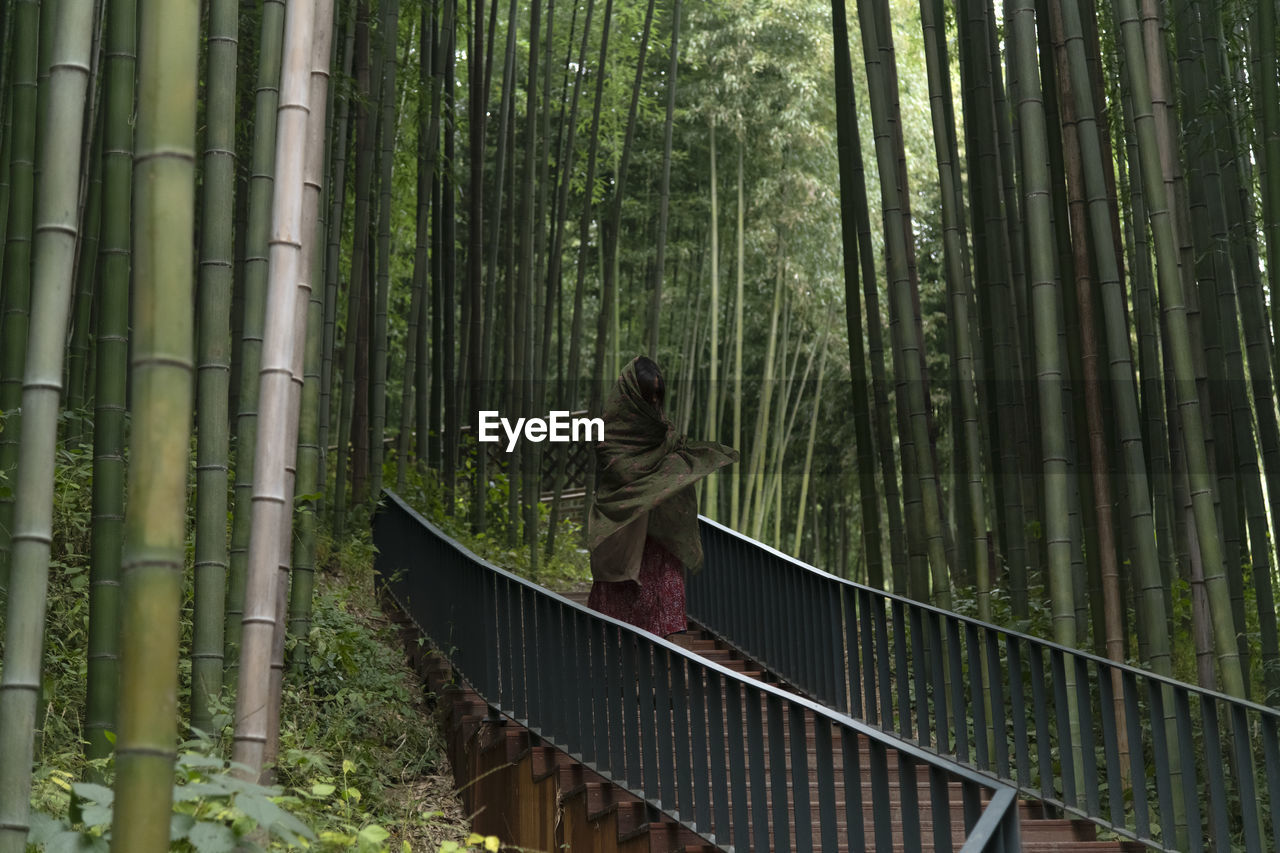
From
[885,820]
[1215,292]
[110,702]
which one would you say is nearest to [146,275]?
[110,702]

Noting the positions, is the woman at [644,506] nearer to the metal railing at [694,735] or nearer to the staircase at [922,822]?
the metal railing at [694,735]

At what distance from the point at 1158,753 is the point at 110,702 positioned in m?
2.67

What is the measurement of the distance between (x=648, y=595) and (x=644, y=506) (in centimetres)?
39

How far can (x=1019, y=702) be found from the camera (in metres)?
3.78

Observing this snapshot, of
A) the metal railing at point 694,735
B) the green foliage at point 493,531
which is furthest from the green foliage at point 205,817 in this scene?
the green foliage at point 493,531

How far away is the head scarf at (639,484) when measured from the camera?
4297 millimetres

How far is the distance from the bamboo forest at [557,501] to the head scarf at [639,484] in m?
0.02

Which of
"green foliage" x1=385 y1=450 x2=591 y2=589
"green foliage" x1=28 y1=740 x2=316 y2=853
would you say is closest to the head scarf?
"green foliage" x1=28 y1=740 x2=316 y2=853

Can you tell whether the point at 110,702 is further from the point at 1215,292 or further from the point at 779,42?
the point at 779,42

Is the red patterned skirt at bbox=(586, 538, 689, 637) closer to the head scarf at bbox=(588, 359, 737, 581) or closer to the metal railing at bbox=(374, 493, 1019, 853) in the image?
the head scarf at bbox=(588, 359, 737, 581)

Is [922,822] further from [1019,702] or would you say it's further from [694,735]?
[694,735]

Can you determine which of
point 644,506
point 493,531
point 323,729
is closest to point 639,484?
point 644,506

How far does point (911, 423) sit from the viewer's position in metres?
4.73

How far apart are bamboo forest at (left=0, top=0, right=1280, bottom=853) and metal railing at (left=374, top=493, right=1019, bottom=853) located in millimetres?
17
